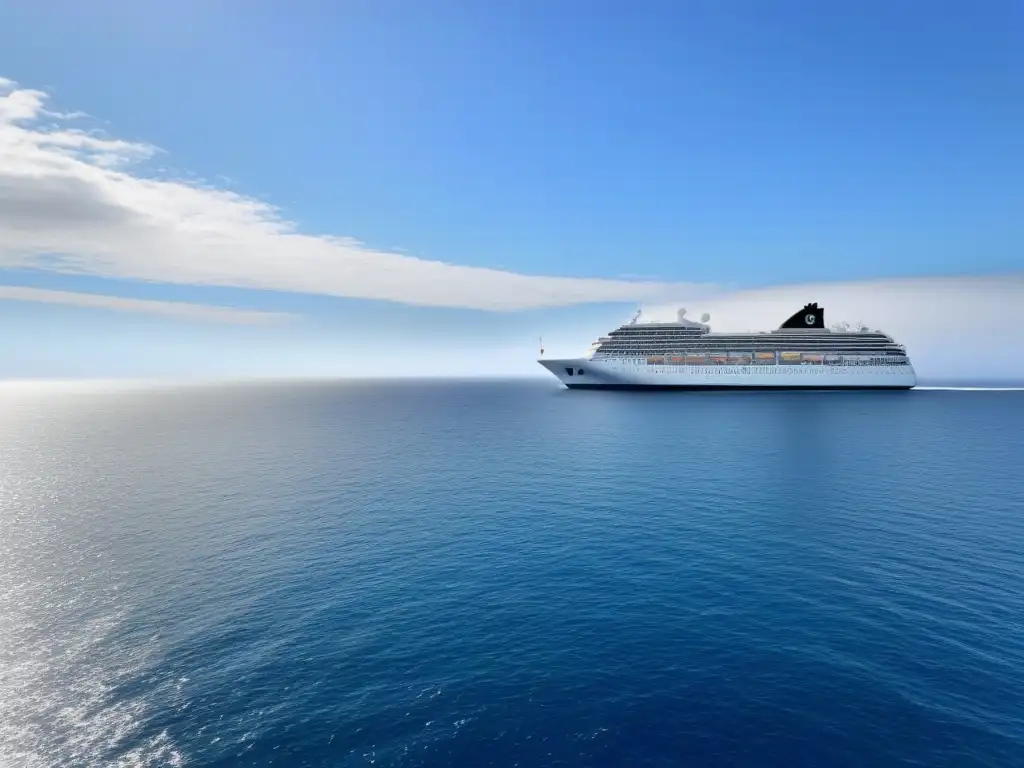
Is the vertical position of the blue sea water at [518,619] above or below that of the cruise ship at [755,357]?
below

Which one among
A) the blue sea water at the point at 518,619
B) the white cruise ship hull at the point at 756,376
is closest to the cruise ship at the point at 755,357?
the white cruise ship hull at the point at 756,376

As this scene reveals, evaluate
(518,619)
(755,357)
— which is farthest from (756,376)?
(518,619)

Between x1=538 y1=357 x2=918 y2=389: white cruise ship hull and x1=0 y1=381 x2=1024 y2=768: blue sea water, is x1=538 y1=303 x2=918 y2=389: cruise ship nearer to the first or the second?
x1=538 y1=357 x2=918 y2=389: white cruise ship hull

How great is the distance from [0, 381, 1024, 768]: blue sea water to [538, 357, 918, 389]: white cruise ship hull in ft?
361

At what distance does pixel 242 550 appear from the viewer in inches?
1442

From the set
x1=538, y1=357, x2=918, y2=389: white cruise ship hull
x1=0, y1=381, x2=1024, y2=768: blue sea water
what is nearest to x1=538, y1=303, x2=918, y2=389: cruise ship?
x1=538, y1=357, x2=918, y2=389: white cruise ship hull

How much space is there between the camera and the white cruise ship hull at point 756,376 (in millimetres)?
167500

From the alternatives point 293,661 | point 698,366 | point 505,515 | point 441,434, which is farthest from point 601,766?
point 698,366

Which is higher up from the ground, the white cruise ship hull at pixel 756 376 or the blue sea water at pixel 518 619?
the white cruise ship hull at pixel 756 376

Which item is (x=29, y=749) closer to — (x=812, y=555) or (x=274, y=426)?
(x=812, y=555)

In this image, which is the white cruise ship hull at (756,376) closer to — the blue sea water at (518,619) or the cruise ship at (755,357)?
the cruise ship at (755,357)

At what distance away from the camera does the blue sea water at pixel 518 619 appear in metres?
18.4

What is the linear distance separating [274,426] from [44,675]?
102263 millimetres

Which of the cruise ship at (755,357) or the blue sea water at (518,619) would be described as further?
the cruise ship at (755,357)
